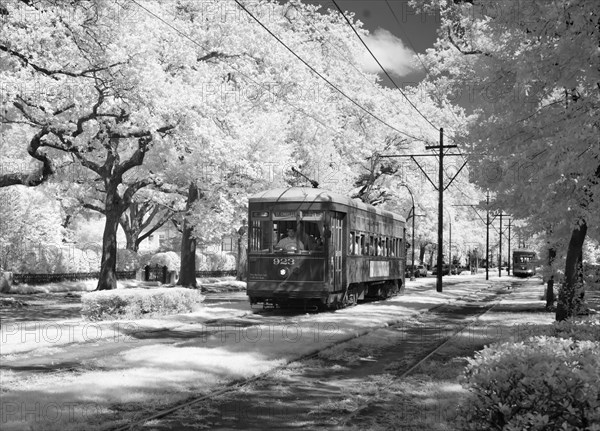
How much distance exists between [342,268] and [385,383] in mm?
12745

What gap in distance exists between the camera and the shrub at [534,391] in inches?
228

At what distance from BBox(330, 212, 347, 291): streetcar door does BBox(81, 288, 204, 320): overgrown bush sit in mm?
4922

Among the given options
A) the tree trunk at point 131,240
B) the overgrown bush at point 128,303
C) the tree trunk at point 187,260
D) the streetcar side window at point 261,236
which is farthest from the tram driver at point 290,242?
the tree trunk at point 131,240

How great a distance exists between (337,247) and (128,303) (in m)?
6.79

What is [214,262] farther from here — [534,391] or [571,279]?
[534,391]

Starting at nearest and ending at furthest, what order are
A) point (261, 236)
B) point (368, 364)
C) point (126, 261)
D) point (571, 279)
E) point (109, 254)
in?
point (368, 364), point (571, 279), point (261, 236), point (109, 254), point (126, 261)

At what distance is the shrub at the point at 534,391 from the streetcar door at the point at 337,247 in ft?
52.7

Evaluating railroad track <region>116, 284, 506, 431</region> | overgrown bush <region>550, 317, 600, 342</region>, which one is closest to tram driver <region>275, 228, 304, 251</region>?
railroad track <region>116, 284, 506, 431</region>

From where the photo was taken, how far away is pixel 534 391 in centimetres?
604

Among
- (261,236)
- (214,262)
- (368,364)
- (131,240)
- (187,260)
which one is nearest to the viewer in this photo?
(368,364)

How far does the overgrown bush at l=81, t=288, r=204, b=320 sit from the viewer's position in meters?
19.7

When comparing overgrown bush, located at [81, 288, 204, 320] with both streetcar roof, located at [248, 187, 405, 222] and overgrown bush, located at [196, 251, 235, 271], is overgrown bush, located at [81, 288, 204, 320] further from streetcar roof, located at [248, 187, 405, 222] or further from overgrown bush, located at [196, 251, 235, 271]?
overgrown bush, located at [196, 251, 235, 271]

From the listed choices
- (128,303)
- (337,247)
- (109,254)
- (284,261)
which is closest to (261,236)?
(284,261)

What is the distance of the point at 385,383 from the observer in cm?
1111
